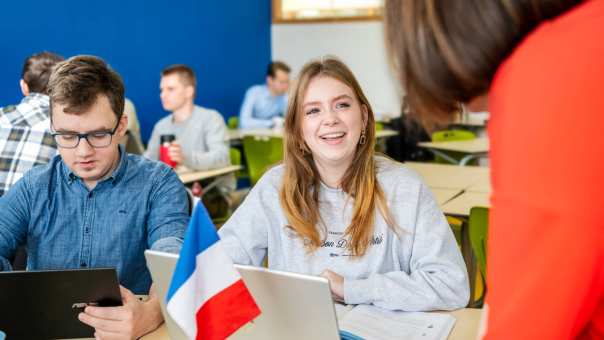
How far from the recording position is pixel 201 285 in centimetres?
116

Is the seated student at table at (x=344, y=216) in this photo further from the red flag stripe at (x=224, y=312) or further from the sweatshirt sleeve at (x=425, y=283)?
the red flag stripe at (x=224, y=312)

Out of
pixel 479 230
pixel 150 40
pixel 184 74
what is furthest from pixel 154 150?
pixel 479 230

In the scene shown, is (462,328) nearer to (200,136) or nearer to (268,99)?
(200,136)

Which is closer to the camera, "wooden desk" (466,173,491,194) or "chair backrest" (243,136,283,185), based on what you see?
"wooden desk" (466,173,491,194)

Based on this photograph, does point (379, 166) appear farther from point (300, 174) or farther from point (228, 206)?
point (228, 206)

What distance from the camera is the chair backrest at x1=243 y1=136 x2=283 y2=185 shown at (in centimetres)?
549

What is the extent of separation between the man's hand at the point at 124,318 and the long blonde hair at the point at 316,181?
54cm

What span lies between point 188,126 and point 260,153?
89cm

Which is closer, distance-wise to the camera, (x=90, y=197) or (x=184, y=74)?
(x=90, y=197)

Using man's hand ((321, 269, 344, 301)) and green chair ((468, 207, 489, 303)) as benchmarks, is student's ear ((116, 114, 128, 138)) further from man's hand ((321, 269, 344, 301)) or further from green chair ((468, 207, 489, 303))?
green chair ((468, 207, 489, 303))

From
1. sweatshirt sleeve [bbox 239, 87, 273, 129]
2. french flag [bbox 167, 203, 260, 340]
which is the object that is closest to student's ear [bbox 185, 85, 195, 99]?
sweatshirt sleeve [bbox 239, 87, 273, 129]

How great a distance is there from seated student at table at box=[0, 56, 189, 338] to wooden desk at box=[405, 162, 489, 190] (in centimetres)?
202

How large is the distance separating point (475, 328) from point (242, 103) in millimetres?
6511

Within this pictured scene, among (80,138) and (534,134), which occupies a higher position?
(534,134)
